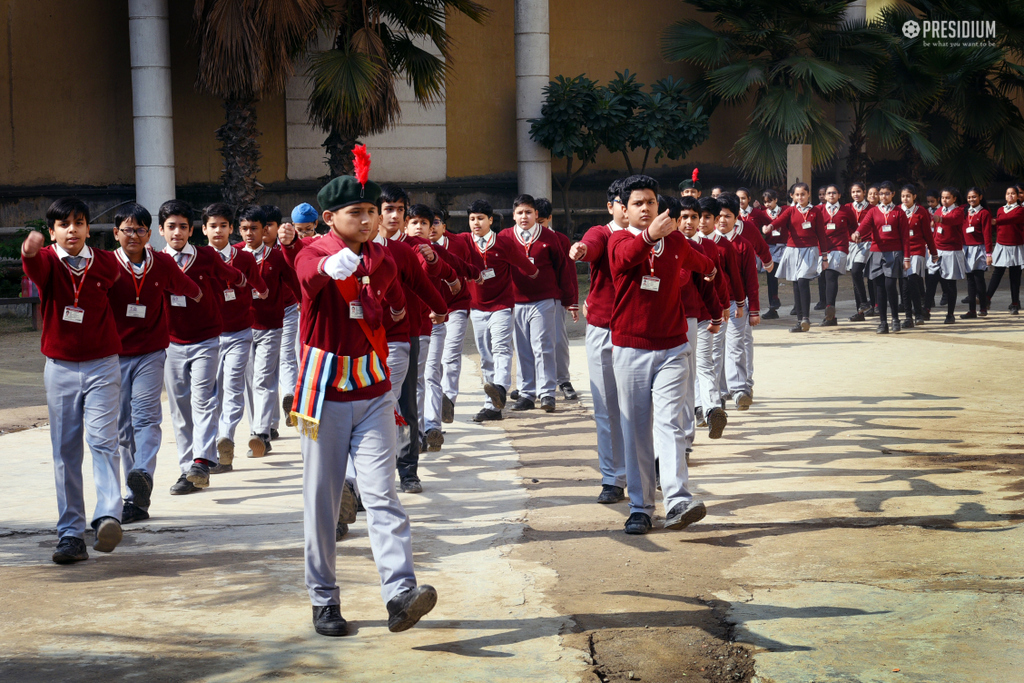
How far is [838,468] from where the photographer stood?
7578 millimetres

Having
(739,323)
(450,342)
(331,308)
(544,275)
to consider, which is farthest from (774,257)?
(331,308)

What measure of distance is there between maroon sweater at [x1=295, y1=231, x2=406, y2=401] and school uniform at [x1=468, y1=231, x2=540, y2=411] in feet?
16.6

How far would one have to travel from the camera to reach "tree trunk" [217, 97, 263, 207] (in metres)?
17.1

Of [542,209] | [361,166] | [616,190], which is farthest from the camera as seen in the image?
[542,209]

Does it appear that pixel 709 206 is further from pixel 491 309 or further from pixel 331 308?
pixel 331 308

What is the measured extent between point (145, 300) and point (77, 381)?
0.89 m

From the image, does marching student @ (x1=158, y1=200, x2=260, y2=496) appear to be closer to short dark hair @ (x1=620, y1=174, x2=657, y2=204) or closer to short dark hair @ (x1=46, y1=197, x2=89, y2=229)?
short dark hair @ (x1=46, y1=197, x2=89, y2=229)

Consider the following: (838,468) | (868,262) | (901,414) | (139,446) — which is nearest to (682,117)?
(868,262)

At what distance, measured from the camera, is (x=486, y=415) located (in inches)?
385

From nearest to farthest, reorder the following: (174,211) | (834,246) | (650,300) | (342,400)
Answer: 1. (342,400)
2. (650,300)
3. (174,211)
4. (834,246)

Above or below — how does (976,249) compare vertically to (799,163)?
below

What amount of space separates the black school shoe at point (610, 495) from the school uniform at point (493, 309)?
3.04 meters

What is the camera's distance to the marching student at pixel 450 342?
8.59 m

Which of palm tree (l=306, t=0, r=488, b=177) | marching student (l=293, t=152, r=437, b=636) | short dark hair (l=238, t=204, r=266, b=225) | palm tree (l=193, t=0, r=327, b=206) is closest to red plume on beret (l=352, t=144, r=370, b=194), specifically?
marching student (l=293, t=152, r=437, b=636)
